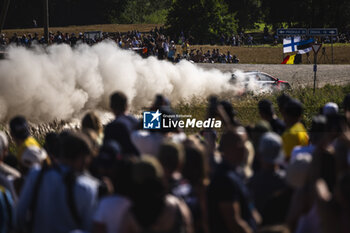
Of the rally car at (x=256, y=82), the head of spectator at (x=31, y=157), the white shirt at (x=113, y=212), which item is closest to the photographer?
the white shirt at (x=113, y=212)

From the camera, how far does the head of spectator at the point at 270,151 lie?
5.14 meters

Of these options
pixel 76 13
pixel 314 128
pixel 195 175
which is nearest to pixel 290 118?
pixel 314 128

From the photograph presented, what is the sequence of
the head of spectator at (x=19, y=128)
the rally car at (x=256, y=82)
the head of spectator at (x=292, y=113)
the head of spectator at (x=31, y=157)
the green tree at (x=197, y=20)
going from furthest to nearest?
the green tree at (x=197, y=20)
the rally car at (x=256, y=82)
the head of spectator at (x=292, y=113)
the head of spectator at (x=19, y=128)
the head of spectator at (x=31, y=157)

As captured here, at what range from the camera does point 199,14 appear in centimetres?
6397

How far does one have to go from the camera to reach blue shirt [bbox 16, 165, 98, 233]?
183 inches

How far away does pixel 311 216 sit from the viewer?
4.66 meters

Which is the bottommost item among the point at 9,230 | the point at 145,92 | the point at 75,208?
the point at 145,92

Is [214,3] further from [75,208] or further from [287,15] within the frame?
[75,208]

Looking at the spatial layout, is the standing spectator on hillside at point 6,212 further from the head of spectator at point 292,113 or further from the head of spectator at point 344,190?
the head of spectator at point 292,113

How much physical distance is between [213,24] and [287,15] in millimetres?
14158

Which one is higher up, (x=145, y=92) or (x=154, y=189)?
(x=154, y=189)

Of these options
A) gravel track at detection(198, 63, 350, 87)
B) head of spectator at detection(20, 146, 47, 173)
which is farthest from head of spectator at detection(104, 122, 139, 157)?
gravel track at detection(198, 63, 350, 87)

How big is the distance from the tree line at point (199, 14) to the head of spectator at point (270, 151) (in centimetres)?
5605

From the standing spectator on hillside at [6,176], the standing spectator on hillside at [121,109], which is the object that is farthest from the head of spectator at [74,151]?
the standing spectator on hillside at [121,109]
